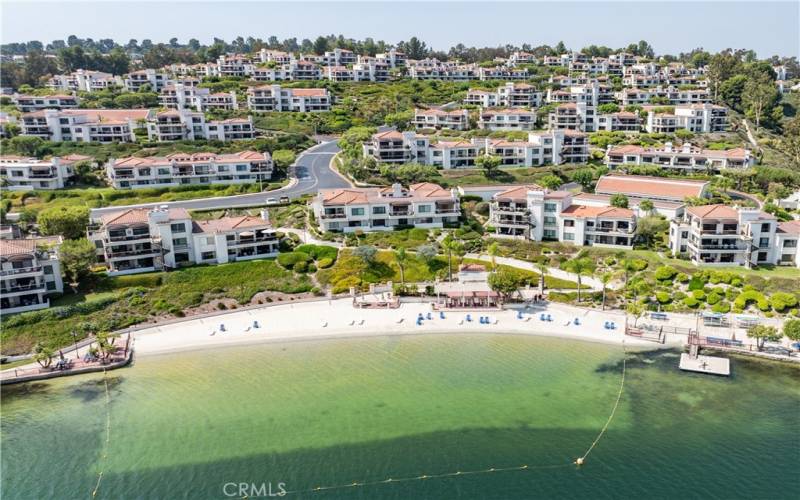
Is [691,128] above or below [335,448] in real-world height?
above

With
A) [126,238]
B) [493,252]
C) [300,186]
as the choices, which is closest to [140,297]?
[126,238]

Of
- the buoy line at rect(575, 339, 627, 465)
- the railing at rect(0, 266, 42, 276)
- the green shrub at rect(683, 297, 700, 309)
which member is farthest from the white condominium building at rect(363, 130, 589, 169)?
the buoy line at rect(575, 339, 627, 465)

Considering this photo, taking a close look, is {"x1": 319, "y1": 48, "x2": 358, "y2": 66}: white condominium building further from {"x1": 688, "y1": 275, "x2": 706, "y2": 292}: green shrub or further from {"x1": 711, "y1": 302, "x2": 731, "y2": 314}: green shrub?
{"x1": 711, "y1": 302, "x2": 731, "y2": 314}: green shrub

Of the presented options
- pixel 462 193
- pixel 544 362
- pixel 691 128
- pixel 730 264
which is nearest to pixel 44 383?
pixel 544 362

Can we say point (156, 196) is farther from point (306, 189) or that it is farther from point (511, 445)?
point (511, 445)

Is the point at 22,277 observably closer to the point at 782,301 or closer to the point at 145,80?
the point at 782,301

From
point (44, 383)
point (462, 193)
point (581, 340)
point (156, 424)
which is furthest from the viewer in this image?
point (462, 193)

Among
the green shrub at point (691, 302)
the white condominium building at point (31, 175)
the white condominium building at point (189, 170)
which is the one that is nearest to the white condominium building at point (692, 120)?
the green shrub at point (691, 302)
